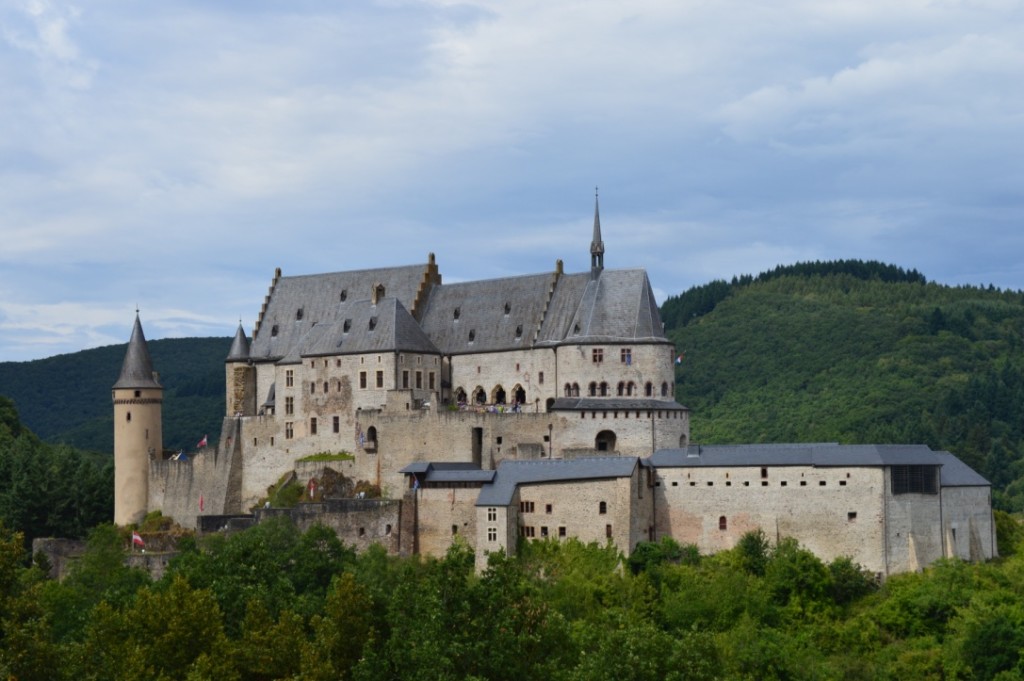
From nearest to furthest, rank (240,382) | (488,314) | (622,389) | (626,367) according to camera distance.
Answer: (622,389) → (626,367) → (488,314) → (240,382)

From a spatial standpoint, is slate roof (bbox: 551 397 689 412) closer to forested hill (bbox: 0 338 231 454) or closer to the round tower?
the round tower

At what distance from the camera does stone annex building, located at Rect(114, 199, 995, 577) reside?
65.2 metres

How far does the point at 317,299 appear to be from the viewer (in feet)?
279

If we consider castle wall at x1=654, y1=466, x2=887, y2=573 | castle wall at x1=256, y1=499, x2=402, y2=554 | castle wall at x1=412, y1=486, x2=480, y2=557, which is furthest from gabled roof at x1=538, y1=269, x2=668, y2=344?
castle wall at x1=256, y1=499, x2=402, y2=554

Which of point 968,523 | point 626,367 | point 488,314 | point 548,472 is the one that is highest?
point 488,314

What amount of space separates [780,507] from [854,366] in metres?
61.7

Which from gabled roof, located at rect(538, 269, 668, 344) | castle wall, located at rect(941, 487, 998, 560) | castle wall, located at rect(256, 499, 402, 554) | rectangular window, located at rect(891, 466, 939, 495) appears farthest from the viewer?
gabled roof, located at rect(538, 269, 668, 344)

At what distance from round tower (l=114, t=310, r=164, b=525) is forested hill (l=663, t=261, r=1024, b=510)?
137 feet

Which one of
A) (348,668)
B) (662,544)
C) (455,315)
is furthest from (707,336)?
(348,668)

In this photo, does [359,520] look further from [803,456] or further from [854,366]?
[854,366]

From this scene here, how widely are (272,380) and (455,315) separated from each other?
1000 cm

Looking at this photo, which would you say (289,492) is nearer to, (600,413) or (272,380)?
(272,380)

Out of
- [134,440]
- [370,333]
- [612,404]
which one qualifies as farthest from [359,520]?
[134,440]

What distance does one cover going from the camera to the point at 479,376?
78812mm
